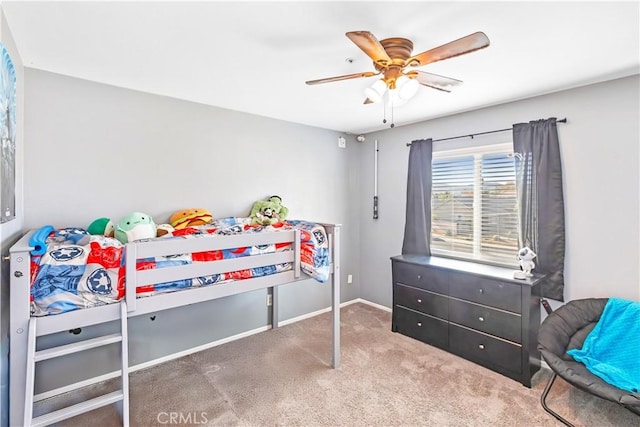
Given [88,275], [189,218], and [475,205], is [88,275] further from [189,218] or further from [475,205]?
[475,205]

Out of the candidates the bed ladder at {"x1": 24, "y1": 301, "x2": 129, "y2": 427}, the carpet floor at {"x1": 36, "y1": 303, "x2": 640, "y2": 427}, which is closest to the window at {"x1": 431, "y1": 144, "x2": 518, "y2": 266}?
the carpet floor at {"x1": 36, "y1": 303, "x2": 640, "y2": 427}

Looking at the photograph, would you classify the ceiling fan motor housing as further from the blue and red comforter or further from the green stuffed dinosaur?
the green stuffed dinosaur

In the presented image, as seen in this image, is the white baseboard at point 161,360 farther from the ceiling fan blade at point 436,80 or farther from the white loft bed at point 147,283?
the ceiling fan blade at point 436,80

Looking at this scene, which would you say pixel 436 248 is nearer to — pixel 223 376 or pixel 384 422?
pixel 384 422

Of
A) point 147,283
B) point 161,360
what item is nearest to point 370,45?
point 147,283

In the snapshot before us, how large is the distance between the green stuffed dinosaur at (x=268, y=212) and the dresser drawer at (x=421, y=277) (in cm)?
135

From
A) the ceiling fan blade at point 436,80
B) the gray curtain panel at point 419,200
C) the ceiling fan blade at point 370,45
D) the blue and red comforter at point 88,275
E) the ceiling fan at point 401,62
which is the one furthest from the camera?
the gray curtain panel at point 419,200

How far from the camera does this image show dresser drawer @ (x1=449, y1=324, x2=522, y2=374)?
8.26 ft

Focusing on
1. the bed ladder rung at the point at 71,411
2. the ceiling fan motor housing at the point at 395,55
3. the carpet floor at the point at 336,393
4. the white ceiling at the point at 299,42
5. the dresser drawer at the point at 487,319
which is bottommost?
the carpet floor at the point at 336,393

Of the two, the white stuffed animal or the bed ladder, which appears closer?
the bed ladder

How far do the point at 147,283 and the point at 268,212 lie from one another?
1485 millimetres

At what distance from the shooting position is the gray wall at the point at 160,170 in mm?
2244

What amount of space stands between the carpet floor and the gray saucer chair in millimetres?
222

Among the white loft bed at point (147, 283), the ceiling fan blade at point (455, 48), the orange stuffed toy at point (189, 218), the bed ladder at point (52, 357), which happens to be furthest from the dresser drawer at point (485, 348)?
the bed ladder at point (52, 357)
